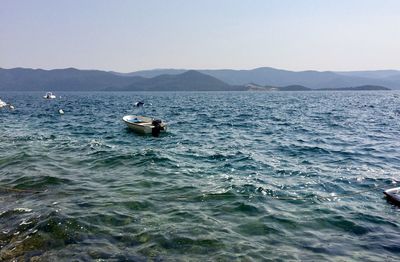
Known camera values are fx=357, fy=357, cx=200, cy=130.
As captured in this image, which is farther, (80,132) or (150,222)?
(80,132)

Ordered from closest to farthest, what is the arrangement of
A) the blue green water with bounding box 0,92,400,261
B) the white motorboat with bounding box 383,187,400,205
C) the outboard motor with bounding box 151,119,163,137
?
the blue green water with bounding box 0,92,400,261 < the white motorboat with bounding box 383,187,400,205 < the outboard motor with bounding box 151,119,163,137

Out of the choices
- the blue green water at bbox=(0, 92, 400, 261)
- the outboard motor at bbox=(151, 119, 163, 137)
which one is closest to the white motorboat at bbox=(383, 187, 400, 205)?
the blue green water at bbox=(0, 92, 400, 261)

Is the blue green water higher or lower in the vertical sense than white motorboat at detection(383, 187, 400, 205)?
lower

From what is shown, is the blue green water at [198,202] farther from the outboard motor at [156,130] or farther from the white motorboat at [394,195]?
the outboard motor at [156,130]

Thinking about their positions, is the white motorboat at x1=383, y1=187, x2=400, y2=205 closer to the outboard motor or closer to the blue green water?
the blue green water

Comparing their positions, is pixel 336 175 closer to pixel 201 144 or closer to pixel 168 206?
pixel 168 206

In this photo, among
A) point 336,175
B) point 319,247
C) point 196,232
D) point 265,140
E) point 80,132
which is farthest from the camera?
point 80,132

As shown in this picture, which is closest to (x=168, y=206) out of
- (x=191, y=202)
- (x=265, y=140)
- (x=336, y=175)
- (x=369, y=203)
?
(x=191, y=202)

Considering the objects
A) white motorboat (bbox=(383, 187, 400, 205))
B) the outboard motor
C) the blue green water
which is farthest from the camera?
the outboard motor

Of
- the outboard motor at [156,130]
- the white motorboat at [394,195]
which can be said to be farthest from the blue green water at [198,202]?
the outboard motor at [156,130]

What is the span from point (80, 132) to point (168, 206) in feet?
78.1

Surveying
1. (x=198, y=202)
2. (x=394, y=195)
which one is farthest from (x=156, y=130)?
(x=394, y=195)

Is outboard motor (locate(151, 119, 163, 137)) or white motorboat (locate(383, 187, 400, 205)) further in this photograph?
outboard motor (locate(151, 119, 163, 137))

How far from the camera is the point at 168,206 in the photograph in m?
13.1
